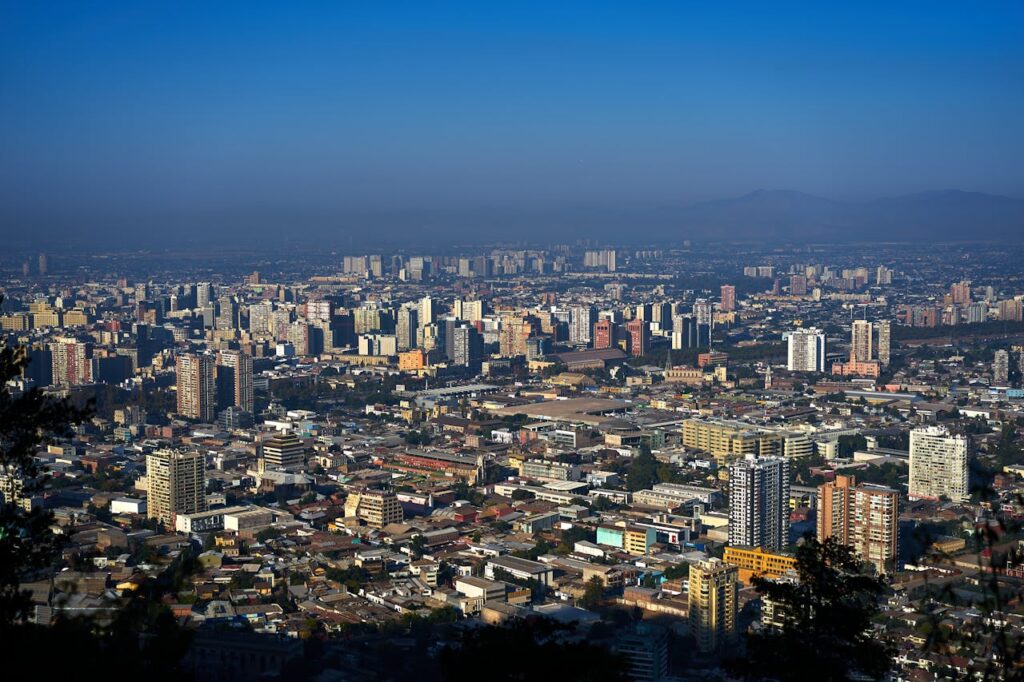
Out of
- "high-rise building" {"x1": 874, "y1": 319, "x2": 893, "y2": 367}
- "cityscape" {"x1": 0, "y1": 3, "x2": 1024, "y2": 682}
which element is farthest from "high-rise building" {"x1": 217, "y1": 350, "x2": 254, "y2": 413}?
"high-rise building" {"x1": 874, "y1": 319, "x2": 893, "y2": 367}

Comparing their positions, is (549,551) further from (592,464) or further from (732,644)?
(592,464)

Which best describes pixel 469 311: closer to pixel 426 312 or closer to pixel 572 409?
pixel 426 312

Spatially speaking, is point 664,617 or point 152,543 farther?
point 152,543

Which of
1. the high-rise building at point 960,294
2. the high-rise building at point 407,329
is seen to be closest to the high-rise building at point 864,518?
the high-rise building at point 407,329

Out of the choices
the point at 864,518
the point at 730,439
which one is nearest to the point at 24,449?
the point at 864,518

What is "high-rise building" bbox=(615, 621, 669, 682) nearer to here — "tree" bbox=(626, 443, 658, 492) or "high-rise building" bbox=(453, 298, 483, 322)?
"tree" bbox=(626, 443, 658, 492)

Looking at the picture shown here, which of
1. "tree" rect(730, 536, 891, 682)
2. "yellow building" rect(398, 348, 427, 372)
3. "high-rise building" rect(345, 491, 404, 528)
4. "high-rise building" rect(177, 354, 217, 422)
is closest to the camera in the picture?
"tree" rect(730, 536, 891, 682)

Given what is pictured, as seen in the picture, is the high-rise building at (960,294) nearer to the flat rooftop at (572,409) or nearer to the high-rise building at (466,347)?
the high-rise building at (466,347)

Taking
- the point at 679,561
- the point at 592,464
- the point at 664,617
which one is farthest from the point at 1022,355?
the point at 664,617
